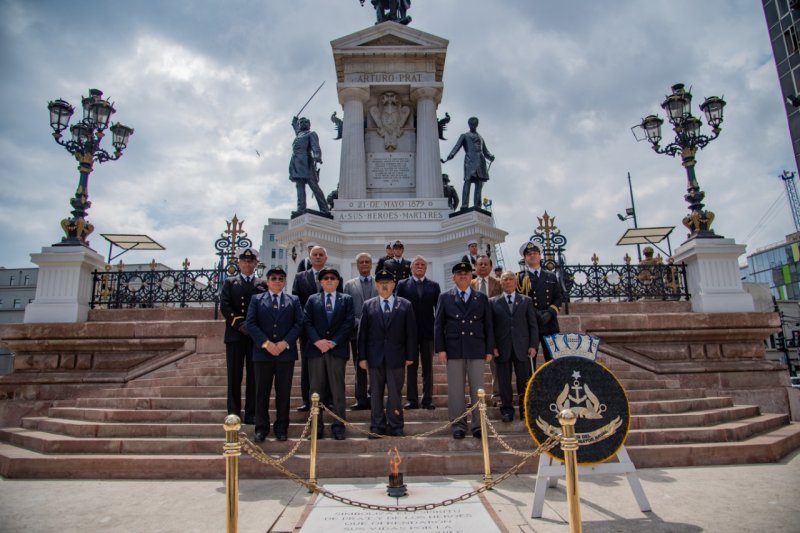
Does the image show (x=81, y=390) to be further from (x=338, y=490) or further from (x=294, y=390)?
(x=338, y=490)

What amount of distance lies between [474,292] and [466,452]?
2022 millimetres

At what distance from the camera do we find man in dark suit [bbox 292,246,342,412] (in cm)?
668

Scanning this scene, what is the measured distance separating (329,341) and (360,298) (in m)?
1.30

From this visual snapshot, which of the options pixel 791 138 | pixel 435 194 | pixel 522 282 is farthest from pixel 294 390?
pixel 791 138

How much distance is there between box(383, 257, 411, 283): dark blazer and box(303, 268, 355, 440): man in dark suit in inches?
73.1

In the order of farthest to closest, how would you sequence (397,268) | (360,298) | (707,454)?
(397,268), (360,298), (707,454)

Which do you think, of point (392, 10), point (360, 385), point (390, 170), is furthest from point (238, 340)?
point (392, 10)

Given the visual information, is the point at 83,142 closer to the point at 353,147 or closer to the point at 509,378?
the point at 353,147

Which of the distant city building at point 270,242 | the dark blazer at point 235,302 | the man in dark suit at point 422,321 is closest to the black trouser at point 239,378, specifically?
the dark blazer at point 235,302

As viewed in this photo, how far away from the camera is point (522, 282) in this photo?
23.8 feet

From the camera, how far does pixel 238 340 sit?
6551mm

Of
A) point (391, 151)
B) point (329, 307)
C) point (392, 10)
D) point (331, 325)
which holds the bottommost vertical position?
point (331, 325)

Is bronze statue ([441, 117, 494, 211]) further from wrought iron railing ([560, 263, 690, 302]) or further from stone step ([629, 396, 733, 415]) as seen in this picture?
stone step ([629, 396, 733, 415])

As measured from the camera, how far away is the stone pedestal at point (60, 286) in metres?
9.97
